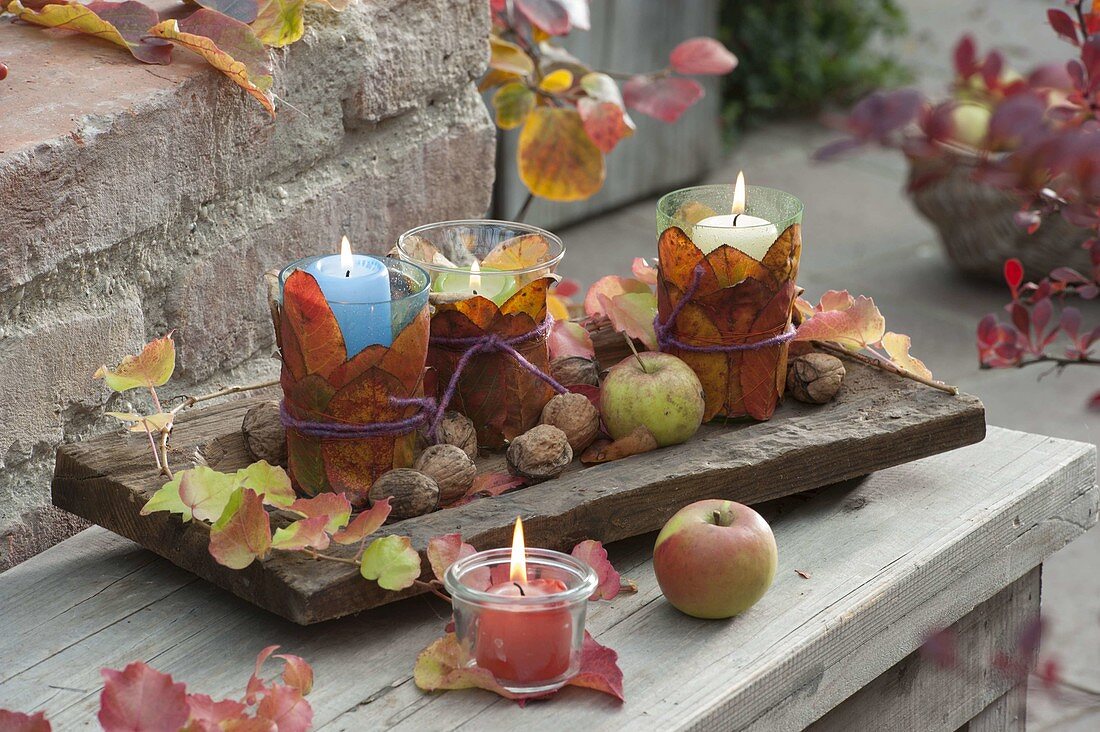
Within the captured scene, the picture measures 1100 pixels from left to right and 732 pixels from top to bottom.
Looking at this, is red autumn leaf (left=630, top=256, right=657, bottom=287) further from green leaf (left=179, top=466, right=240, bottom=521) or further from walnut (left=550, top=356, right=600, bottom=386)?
green leaf (left=179, top=466, right=240, bottom=521)

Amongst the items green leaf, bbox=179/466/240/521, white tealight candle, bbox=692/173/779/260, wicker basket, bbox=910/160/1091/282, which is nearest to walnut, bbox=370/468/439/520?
green leaf, bbox=179/466/240/521

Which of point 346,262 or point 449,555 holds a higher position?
point 346,262

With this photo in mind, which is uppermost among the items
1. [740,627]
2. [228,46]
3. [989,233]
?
[228,46]

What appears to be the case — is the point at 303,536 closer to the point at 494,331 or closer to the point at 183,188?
the point at 494,331

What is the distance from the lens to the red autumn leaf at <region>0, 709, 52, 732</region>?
78 centimetres

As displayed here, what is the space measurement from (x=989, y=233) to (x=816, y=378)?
248 centimetres

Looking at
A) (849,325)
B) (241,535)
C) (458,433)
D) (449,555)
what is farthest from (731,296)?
(241,535)

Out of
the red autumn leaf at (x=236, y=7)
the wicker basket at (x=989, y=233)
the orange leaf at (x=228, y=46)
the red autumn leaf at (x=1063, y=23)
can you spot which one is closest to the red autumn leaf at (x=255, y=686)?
the orange leaf at (x=228, y=46)

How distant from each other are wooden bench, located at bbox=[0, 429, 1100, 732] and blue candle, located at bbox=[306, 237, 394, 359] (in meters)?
0.21

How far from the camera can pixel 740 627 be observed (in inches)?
37.1

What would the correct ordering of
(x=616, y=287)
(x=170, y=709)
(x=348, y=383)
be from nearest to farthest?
(x=170, y=709), (x=348, y=383), (x=616, y=287)

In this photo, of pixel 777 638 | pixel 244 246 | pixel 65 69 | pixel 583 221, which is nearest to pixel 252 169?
pixel 244 246

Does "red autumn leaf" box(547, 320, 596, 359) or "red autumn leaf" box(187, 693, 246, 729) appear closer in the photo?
"red autumn leaf" box(187, 693, 246, 729)

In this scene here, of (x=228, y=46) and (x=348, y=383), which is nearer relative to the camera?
(x=348, y=383)
